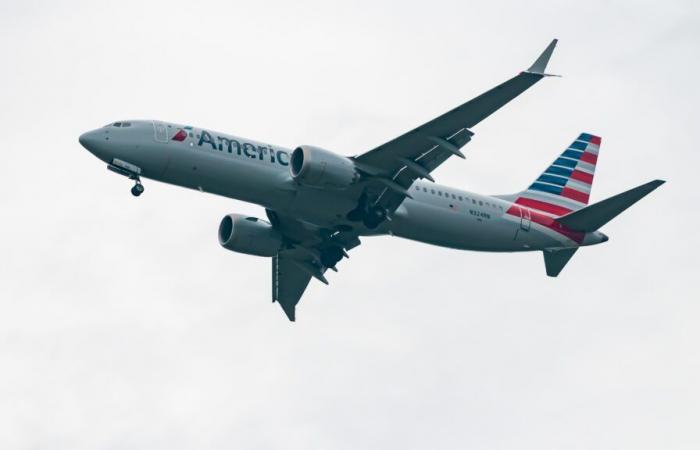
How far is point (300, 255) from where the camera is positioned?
202 ft

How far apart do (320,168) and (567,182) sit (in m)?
17.6

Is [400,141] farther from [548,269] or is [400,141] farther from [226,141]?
[548,269]

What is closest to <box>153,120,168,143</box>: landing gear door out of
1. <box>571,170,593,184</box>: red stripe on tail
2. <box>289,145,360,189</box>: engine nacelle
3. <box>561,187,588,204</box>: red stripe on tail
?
<box>289,145,360,189</box>: engine nacelle

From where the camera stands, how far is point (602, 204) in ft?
189

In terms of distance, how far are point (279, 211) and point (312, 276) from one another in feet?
26.6

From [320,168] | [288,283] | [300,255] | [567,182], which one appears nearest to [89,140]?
[320,168]

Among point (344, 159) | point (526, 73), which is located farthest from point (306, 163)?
point (526, 73)

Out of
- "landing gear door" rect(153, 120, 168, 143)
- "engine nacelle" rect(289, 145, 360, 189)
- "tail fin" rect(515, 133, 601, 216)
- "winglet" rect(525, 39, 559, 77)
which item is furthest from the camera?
"tail fin" rect(515, 133, 601, 216)

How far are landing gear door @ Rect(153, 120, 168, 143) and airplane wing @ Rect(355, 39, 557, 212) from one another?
809 cm

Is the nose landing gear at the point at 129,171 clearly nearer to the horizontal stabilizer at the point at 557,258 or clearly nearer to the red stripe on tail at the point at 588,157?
the horizontal stabilizer at the point at 557,258

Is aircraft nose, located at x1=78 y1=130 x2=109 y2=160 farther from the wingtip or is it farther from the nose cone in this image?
the wingtip

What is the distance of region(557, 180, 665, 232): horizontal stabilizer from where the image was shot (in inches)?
2168

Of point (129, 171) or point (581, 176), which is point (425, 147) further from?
point (581, 176)

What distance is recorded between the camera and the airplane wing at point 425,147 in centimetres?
4962
